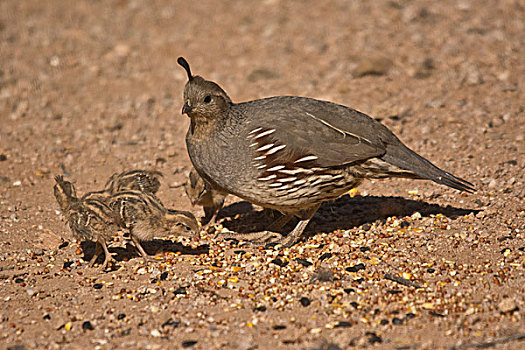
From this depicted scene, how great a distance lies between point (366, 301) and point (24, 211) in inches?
162

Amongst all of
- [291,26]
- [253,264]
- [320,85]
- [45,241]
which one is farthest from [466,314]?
[291,26]

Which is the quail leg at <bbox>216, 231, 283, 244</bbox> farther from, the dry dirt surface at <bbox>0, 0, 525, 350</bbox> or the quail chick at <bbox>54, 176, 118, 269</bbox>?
the quail chick at <bbox>54, 176, 118, 269</bbox>

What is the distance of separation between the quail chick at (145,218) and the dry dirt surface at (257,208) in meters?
0.29

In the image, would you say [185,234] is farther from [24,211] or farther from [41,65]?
[41,65]

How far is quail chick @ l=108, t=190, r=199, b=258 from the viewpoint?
5.99 m

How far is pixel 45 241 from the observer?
6.56 meters

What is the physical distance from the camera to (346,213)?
7.04 meters

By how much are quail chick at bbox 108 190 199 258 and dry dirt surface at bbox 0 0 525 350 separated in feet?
0.95

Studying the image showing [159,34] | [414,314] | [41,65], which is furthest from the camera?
→ [159,34]

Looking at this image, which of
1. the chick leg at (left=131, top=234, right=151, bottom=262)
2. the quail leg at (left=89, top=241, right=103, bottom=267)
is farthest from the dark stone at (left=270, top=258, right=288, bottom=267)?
the quail leg at (left=89, top=241, right=103, bottom=267)

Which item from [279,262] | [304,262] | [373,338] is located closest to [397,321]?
[373,338]

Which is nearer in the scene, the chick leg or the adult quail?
the adult quail

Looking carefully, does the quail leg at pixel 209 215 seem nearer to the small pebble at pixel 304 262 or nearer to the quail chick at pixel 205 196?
the quail chick at pixel 205 196

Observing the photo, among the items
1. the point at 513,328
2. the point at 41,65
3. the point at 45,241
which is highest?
the point at 41,65
